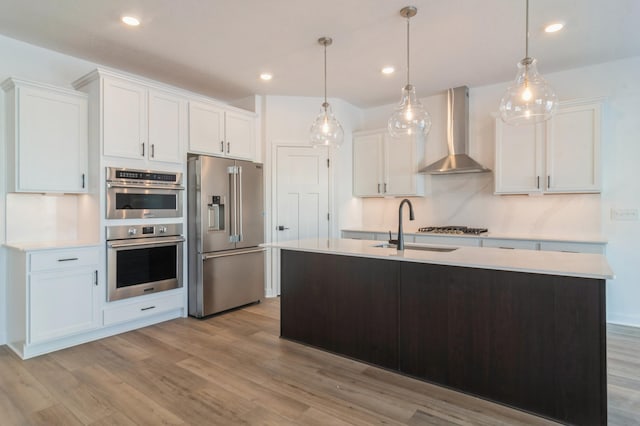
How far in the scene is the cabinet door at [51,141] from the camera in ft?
9.69

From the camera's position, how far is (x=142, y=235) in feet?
11.3

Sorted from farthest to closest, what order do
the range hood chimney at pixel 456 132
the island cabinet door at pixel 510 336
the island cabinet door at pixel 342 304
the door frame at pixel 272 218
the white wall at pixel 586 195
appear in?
the door frame at pixel 272 218
the range hood chimney at pixel 456 132
the white wall at pixel 586 195
the island cabinet door at pixel 342 304
the island cabinet door at pixel 510 336

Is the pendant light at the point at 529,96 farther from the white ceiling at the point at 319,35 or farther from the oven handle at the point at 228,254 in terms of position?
the oven handle at the point at 228,254

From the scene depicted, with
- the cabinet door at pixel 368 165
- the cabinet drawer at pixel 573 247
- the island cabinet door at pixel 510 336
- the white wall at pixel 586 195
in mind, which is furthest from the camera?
the cabinet door at pixel 368 165

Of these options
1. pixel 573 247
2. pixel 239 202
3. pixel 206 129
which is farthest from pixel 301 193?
pixel 573 247

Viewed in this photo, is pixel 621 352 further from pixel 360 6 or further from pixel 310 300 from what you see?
pixel 360 6

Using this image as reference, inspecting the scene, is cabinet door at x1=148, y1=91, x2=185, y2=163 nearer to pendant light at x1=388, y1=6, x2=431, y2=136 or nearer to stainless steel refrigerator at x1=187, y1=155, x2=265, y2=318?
stainless steel refrigerator at x1=187, y1=155, x2=265, y2=318

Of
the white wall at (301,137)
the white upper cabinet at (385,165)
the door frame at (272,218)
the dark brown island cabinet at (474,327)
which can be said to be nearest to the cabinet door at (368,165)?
the white upper cabinet at (385,165)

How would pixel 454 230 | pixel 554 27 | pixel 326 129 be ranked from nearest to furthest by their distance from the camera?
pixel 554 27, pixel 326 129, pixel 454 230

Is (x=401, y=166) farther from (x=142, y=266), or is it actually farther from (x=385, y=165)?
(x=142, y=266)

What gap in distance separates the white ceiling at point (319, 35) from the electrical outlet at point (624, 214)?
1602mm

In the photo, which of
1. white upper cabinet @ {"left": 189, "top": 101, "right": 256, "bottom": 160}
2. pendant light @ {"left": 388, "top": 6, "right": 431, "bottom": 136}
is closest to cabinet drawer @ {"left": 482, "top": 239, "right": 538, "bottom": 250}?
pendant light @ {"left": 388, "top": 6, "right": 431, "bottom": 136}

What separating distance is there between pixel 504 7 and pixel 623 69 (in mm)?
2082

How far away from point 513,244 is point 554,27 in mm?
2084
